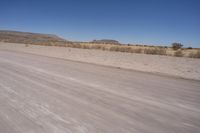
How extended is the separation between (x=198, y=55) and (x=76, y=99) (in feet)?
58.1

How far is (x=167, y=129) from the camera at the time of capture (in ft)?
12.7

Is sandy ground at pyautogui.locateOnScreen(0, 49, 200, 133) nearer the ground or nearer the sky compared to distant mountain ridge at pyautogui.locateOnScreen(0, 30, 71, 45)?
nearer the ground

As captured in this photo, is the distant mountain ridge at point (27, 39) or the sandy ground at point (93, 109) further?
the distant mountain ridge at point (27, 39)

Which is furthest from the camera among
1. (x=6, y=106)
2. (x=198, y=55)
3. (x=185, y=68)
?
(x=198, y=55)

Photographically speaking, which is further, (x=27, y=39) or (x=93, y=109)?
(x=27, y=39)

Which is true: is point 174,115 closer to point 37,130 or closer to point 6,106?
point 37,130

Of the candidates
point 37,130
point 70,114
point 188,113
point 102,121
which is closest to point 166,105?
point 188,113

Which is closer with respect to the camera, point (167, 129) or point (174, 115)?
point (167, 129)

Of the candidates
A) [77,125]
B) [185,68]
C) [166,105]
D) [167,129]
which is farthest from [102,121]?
[185,68]

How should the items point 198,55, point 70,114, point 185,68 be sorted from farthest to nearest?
point 198,55, point 185,68, point 70,114

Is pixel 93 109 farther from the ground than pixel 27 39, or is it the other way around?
pixel 27 39

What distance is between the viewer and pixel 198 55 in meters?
20.1

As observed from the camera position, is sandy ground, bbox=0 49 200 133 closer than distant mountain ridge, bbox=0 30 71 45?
Yes

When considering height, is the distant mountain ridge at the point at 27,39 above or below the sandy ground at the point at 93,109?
above
